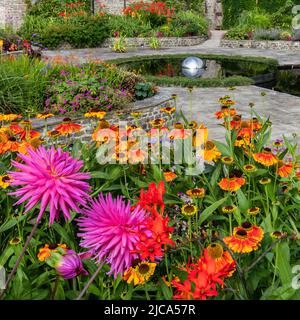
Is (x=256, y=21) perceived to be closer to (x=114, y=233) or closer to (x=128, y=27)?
(x=128, y=27)

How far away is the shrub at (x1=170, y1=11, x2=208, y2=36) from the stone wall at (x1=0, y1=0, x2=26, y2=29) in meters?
7.00

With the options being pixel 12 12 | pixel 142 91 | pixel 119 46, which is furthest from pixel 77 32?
pixel 142 91

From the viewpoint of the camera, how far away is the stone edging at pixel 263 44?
19.9m

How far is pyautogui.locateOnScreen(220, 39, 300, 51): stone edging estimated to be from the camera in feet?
65.4

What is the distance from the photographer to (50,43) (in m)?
20.4

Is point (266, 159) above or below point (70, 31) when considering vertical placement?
above

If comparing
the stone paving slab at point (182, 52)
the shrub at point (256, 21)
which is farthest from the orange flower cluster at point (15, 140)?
the shrub at point (256, 21)

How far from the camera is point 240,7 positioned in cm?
2609

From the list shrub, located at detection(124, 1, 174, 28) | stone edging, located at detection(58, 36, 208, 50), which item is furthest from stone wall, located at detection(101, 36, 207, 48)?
shrub, located at detection(124, 1, 174, 28)

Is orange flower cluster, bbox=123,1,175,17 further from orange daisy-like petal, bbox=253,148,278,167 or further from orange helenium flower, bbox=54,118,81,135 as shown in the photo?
orange daisy-like petal, bbox=253,148,278,167

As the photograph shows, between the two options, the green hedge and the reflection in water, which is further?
the green hedge

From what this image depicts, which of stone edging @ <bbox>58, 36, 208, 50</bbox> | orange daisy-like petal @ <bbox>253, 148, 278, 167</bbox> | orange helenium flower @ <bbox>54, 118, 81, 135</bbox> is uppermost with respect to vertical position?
orange helenium flower @ <bbox>54, 118, 81, 135</bbox>

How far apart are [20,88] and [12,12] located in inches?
675
